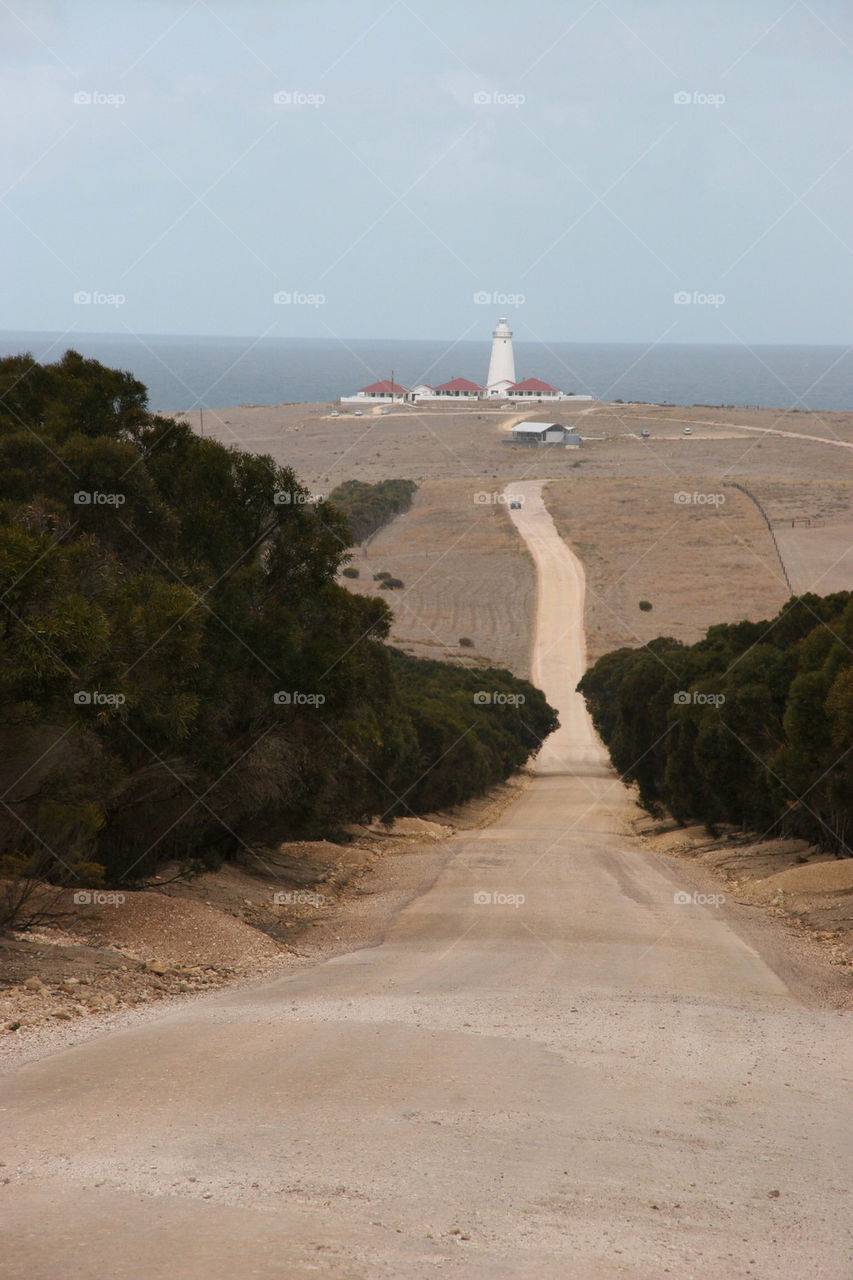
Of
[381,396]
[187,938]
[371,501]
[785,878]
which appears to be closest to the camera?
[187,938]

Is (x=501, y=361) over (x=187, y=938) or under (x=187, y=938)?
over

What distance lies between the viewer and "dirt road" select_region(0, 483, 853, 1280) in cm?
478

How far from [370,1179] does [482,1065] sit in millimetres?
2332

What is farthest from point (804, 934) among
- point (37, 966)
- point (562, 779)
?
point (562, 779)

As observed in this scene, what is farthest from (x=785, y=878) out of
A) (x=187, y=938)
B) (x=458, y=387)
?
(x=458, y=387)

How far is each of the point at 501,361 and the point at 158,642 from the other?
156 meters

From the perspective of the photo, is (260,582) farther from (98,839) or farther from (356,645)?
(98,839)

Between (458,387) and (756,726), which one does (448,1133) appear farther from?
(458,387)

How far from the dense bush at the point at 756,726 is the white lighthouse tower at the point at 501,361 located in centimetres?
12984

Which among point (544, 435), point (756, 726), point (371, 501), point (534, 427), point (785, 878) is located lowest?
point (785, 878)

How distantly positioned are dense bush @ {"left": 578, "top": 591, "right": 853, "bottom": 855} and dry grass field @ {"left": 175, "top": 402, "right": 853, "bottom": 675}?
20.9 metres

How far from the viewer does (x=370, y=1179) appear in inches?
216

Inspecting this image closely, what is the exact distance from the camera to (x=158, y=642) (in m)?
12.3

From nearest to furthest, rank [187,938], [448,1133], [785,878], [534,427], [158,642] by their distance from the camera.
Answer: [448,1133], [158,642], [187,938], [785,878], [534,427]
